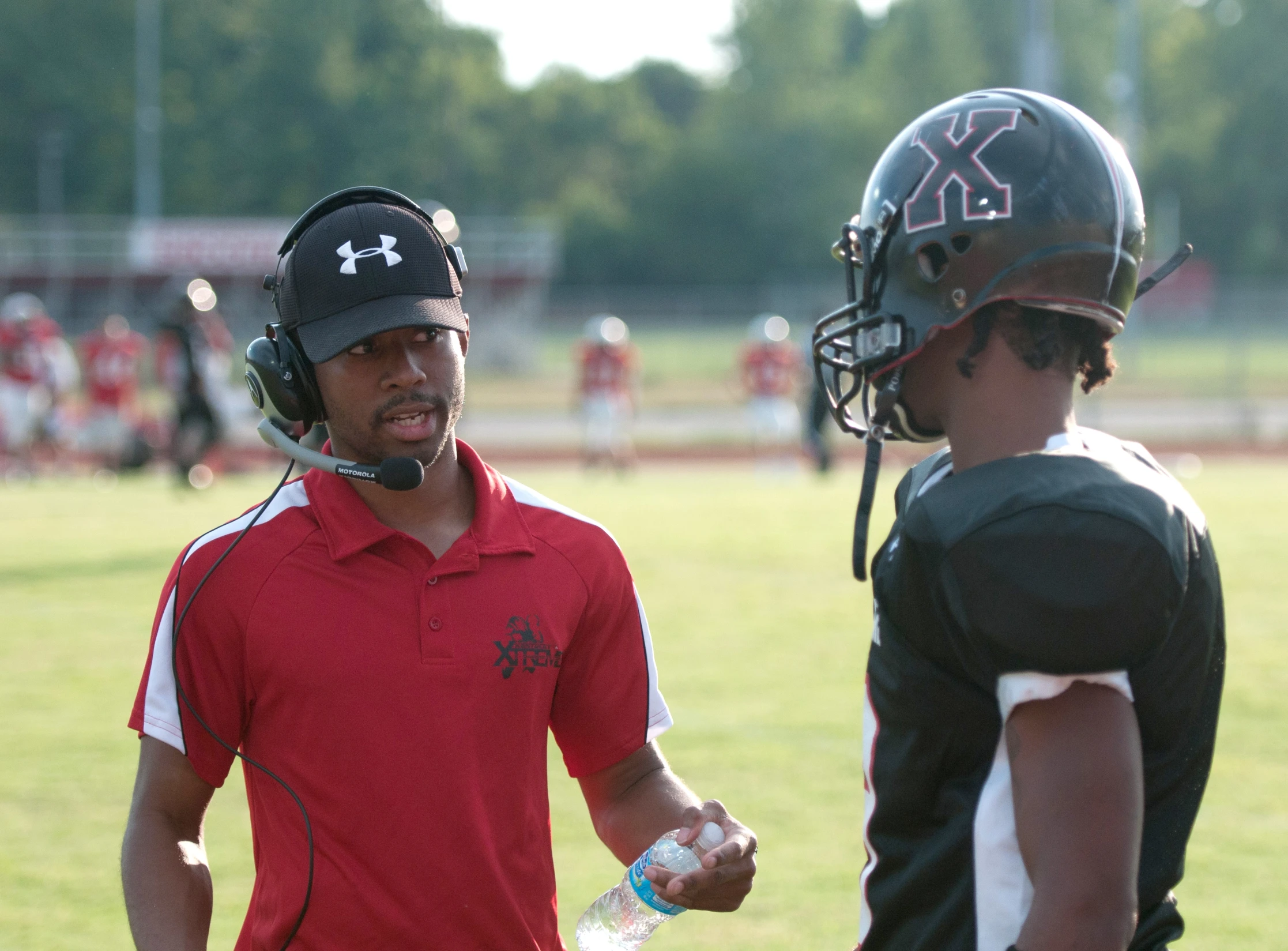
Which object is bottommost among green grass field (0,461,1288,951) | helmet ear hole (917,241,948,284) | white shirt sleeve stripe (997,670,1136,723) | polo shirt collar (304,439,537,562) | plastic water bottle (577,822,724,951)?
green grass field (0,461,1288,951)

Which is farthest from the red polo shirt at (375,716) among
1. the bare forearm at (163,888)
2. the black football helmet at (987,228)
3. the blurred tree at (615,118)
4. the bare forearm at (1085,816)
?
the blurred tree at (615,118)

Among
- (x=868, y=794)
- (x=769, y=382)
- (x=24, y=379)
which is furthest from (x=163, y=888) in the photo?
(x=769, y=382)

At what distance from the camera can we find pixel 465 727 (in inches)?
97.4

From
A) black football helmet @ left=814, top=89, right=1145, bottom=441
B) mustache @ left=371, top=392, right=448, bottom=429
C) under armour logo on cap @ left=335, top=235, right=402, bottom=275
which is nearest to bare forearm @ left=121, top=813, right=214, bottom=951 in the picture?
mustache @ left=371, top=392, right=448, bottom=429

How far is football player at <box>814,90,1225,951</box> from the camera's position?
1.75 metres

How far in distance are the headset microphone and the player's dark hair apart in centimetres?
95

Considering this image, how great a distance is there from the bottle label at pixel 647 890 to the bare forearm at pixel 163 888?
0.70m

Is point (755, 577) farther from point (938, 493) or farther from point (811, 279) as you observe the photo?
point (811, 279)

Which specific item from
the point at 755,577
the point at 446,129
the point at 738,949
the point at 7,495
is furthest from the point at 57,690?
the point at 446,129

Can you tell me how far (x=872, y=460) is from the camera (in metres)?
2.14

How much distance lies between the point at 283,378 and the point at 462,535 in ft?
1.42

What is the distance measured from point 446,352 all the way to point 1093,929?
1.46m

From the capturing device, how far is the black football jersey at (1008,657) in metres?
1.73

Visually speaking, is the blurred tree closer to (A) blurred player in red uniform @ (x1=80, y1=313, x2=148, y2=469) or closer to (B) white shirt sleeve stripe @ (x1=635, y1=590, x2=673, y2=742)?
(A) blurred player in red uniform @ (x1=80, y1=313, x2=148, y2=469)
